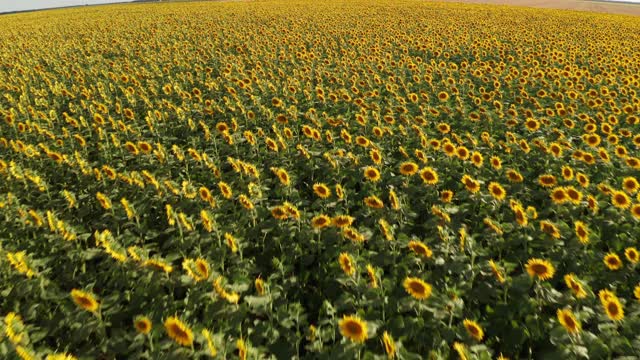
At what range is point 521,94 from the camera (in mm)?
9391

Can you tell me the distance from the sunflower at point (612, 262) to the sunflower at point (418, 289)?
183cm

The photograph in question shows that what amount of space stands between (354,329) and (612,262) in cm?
262

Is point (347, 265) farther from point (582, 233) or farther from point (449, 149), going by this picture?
point (449, 149)

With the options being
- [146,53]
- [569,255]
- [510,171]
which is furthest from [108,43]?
[569,255]

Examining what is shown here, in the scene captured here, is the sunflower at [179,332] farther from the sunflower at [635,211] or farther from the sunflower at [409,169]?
the sunflower at [635,211]

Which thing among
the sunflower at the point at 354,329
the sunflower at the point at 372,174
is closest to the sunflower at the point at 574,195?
the sunflower at the point at 372,174

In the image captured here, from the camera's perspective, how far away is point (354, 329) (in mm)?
2713

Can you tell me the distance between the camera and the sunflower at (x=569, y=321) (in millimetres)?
2835

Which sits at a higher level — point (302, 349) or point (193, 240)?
point (193, 240)

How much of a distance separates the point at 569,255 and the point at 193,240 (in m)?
3.63

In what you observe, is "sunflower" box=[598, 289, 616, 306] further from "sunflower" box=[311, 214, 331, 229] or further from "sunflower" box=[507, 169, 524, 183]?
"sunflower" box=[311, 214, 331, 229]

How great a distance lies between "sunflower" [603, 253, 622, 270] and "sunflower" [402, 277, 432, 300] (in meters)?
1.83

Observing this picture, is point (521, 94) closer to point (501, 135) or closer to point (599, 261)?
point (501, 135)

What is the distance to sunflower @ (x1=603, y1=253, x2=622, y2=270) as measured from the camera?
142 inches
